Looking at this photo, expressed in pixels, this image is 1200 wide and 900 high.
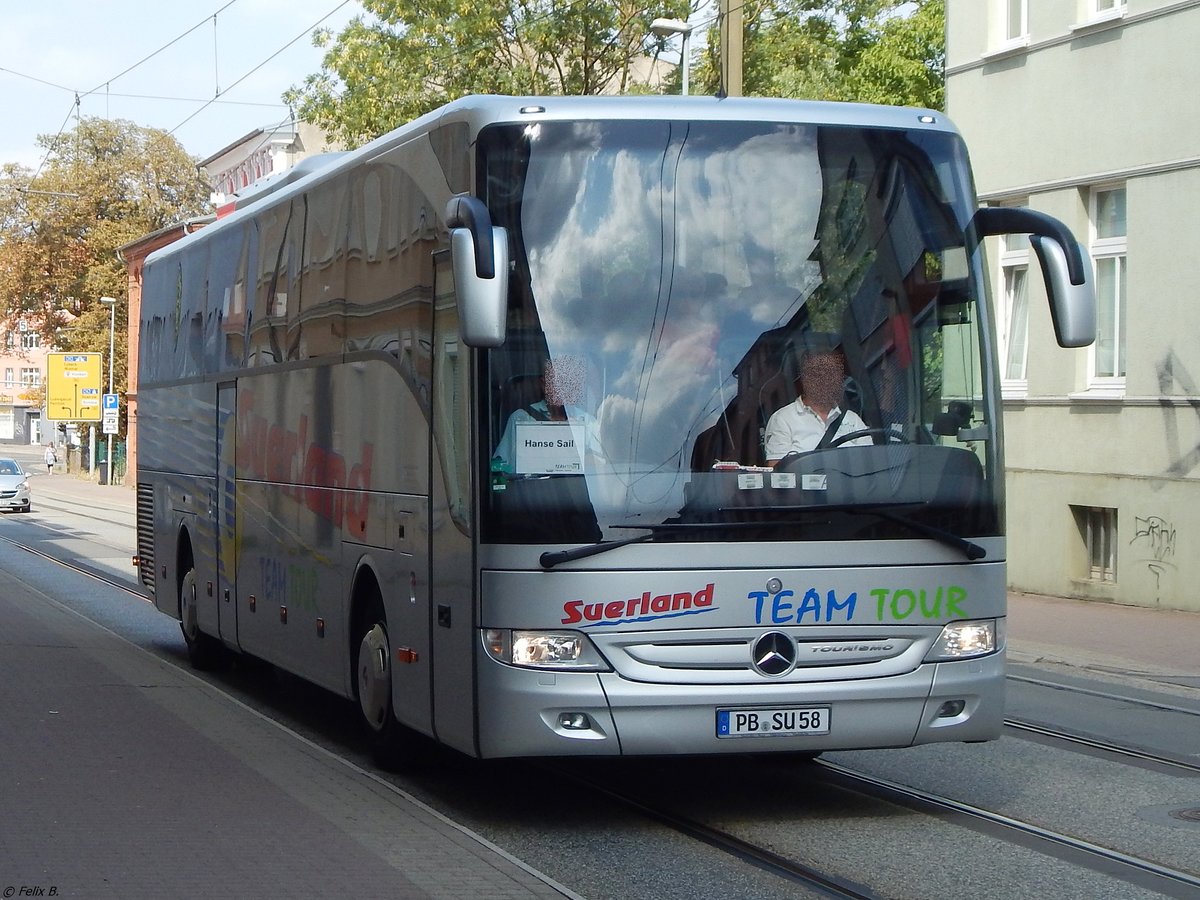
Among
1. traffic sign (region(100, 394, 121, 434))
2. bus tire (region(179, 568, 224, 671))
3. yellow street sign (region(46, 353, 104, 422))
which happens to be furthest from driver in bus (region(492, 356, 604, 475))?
yellow street sign (region(46, 353, 104, 422))

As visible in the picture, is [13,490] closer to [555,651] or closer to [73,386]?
[73,386]

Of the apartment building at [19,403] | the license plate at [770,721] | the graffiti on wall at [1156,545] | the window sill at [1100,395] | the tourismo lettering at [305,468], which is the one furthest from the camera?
the apartment building at [19,403]

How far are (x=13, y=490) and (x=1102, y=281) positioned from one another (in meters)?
36.6

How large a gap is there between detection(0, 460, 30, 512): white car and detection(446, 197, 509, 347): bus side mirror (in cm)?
4573

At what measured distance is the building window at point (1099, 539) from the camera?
20562mm

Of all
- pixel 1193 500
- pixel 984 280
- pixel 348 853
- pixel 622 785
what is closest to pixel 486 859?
pixel 348 853

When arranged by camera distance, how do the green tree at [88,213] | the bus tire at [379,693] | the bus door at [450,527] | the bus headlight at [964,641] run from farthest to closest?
the green tree at [88,213]
the bus tire at [379,693]
the bus headlight at [964,641]
the bus door at [450,527]

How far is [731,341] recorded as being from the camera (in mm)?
7406

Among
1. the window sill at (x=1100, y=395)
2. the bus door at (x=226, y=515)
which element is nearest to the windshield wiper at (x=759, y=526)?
the bus door at (x=226, y=515)

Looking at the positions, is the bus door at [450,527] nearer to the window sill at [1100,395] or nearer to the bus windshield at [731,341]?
the bus windshield at [731,341]

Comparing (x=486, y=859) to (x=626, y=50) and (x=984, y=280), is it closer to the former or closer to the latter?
(x=984, y=280)

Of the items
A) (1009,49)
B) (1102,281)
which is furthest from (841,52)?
(1102,281)

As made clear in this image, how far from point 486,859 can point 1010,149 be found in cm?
1711

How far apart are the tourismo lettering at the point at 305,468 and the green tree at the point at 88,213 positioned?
66758 mm
